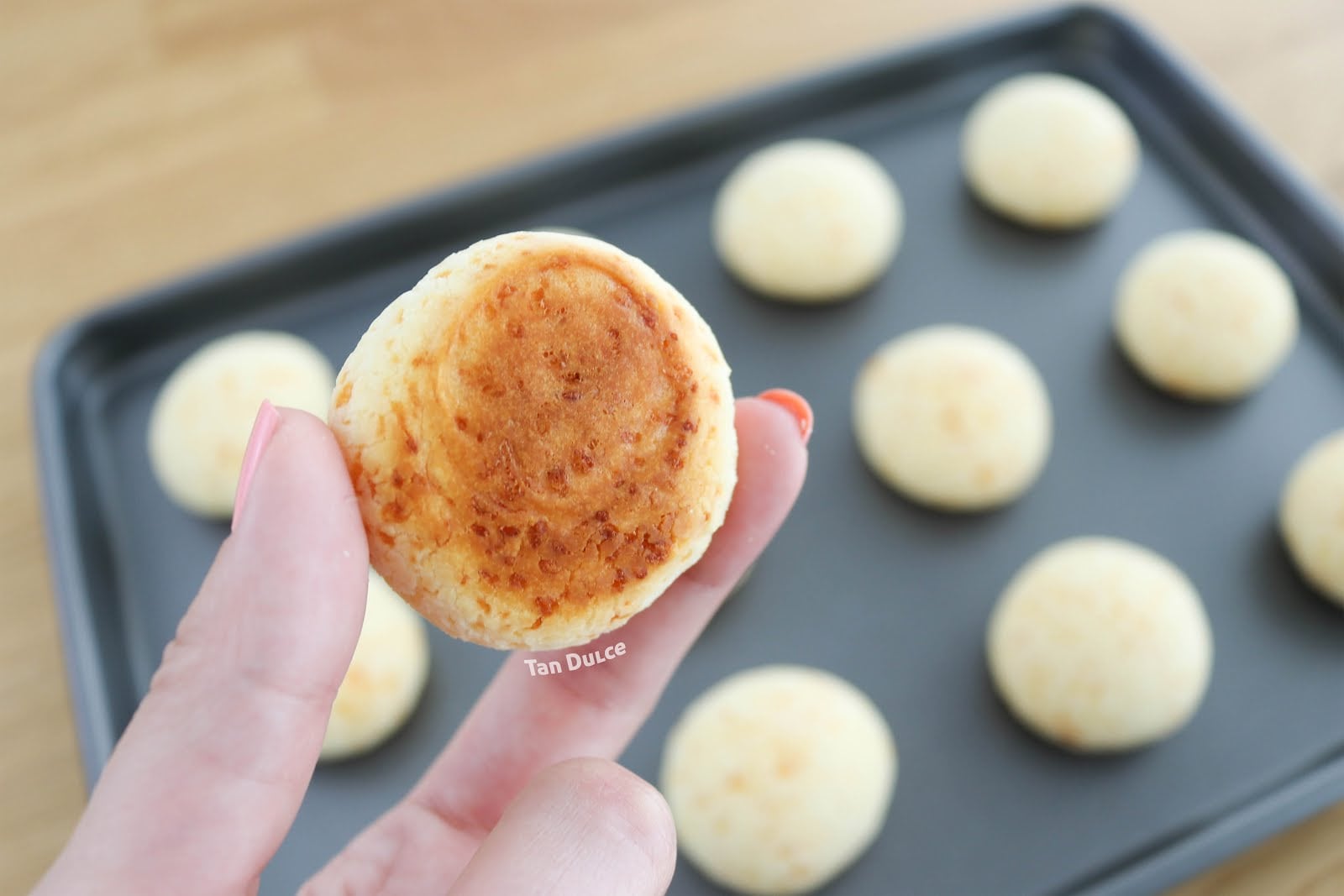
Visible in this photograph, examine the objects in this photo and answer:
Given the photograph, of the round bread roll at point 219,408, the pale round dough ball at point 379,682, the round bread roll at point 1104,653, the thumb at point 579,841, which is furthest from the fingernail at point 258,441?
the round bread roll at point 1104,653

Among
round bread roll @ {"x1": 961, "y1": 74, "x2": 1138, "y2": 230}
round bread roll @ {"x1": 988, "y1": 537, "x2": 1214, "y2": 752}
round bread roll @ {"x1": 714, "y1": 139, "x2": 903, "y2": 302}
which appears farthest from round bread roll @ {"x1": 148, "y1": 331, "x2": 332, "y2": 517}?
round bread roll @ {"x1": 961, "y1": 74, "x2": 1138, "y2": 230}

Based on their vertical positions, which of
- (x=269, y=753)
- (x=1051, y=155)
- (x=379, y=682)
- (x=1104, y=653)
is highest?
(x=269, y=753)

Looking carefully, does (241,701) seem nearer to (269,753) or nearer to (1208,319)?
(269,753)

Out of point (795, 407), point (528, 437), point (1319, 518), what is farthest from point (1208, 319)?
point (528, 437)

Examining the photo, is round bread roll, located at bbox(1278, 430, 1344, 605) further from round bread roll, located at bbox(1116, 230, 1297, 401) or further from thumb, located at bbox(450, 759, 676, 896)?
thumb, located at bbox(450, 759, 676, 896)

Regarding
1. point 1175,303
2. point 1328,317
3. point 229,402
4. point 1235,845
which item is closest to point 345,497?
point 229,402

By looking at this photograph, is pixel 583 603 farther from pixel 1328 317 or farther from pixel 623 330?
pixel 1328 317

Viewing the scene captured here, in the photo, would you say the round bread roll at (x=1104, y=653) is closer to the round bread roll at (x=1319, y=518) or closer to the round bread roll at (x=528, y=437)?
the round bread roll at (x=1319, y=518)
